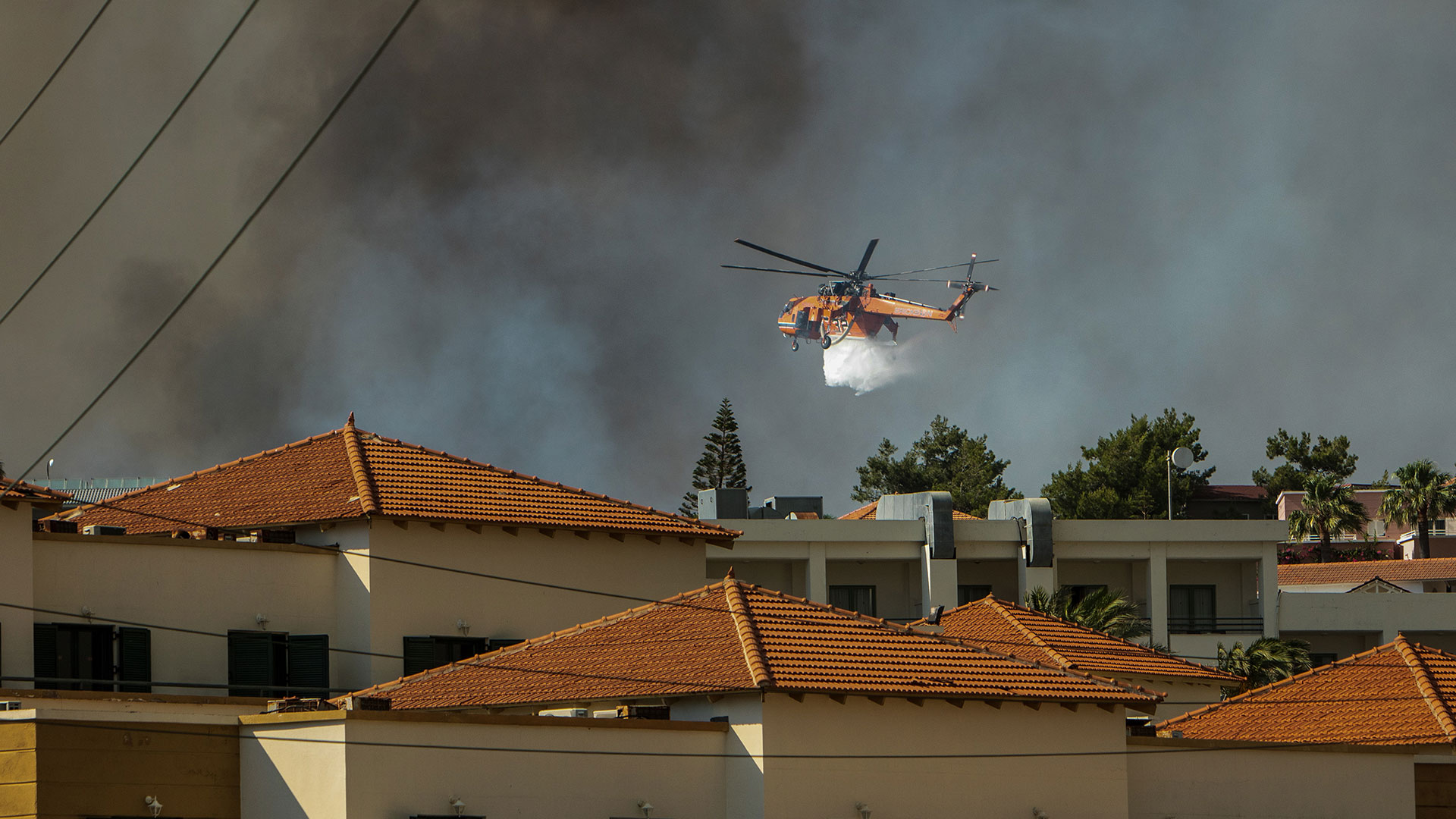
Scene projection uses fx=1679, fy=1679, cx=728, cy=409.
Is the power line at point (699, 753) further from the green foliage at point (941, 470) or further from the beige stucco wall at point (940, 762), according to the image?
the green foliage at point (941, 470)

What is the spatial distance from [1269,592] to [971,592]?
11.4m

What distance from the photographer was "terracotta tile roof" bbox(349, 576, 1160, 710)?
1085 inches

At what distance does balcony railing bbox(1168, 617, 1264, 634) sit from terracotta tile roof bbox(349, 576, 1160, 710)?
116 ft

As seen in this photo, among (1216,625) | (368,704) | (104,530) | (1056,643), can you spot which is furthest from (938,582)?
(368,704)

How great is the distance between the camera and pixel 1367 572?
92875 mm

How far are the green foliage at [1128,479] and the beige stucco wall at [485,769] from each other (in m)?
82.9

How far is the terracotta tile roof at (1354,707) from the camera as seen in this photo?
1323 inches

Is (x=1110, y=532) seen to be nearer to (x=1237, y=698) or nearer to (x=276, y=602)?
(x=1237, y=698)

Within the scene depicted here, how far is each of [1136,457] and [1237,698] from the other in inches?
2970

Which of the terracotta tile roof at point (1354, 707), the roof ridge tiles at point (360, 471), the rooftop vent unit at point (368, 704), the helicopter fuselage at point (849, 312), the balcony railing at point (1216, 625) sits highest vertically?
the helicopter fuselage at point (849, 312)

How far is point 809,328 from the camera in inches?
4909

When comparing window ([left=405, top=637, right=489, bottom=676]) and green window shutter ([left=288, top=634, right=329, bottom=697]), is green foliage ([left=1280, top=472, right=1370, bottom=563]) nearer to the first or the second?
Answer: window ([left=405, top=637, right=489, bottom=676])

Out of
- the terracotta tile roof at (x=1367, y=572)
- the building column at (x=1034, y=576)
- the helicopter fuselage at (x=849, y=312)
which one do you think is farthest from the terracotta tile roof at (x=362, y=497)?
the helicopter fuselage at (x=849, y=312)

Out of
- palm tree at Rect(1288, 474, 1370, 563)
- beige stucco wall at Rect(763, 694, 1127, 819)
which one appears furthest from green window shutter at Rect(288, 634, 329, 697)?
palm tree at Rect(1288, 474, 1370, 563)
